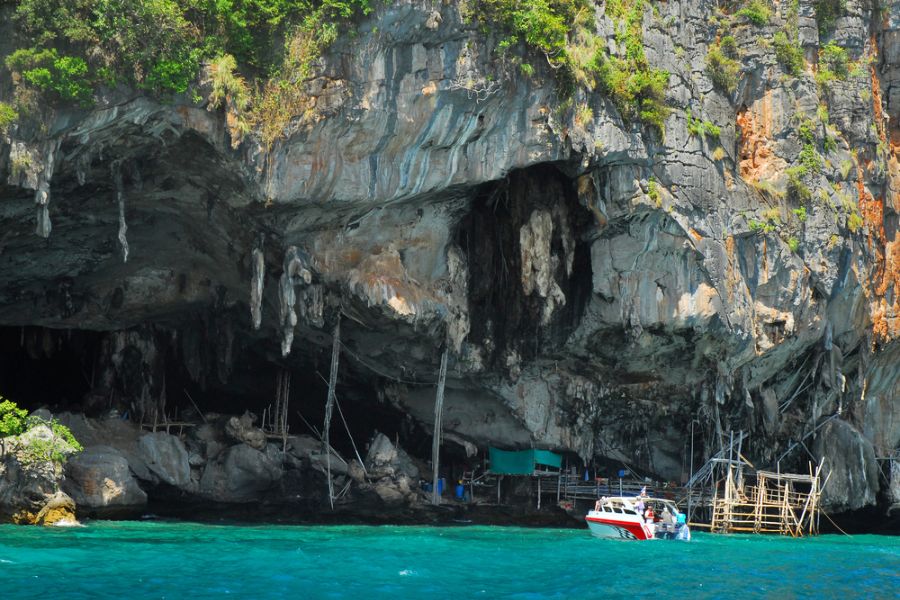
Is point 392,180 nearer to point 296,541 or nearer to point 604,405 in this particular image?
point 296,541

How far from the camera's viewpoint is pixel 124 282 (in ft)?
113

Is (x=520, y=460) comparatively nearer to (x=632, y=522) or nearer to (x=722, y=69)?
(x=632, y=522)

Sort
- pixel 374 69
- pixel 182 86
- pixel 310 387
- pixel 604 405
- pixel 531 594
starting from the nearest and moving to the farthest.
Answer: pixel 531 594 < pixel 182 86 < pixel 374 69 < pixel 604 405 < pixel 310 387

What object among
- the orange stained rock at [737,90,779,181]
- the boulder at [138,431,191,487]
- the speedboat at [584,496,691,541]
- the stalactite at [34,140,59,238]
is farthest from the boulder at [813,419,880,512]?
the stalactite at [34,140,59,238]

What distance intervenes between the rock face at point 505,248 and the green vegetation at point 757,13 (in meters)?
0.29

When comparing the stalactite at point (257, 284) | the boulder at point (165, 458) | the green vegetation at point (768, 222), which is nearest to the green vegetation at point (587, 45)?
the green vegetation at point (768, 222)

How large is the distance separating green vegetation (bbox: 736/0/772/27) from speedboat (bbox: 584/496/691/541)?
15.2 metres

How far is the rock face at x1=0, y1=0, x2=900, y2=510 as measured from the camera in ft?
90.9

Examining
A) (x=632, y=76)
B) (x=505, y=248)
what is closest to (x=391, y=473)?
(x=505, y=248)

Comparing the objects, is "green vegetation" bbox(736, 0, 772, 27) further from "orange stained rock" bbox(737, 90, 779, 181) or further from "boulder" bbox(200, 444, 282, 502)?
"boulder" bbox(200, 444, 282, 502)

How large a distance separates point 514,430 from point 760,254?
9711 mm

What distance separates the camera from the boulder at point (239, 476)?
33.7 metres

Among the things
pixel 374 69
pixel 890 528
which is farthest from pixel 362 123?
pixel 890 528

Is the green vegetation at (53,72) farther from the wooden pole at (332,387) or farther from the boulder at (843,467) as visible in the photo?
the boulder at (843,467)
